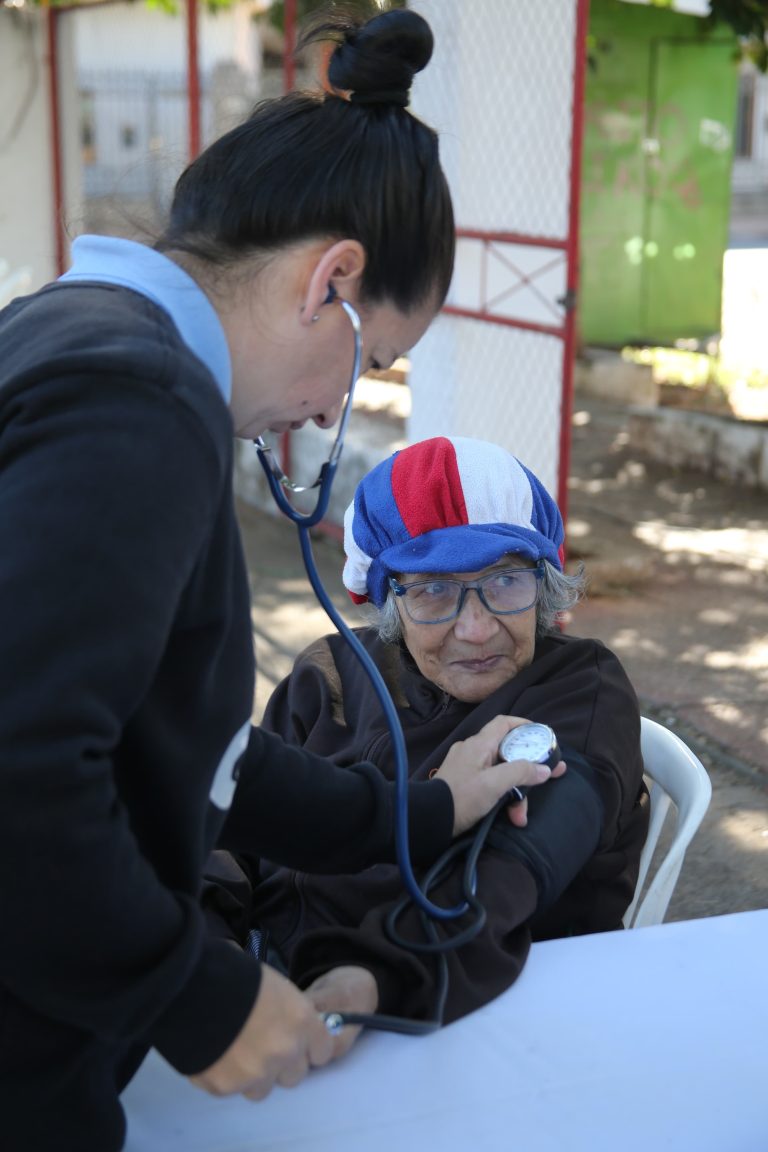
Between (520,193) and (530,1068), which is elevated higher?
(520,193)

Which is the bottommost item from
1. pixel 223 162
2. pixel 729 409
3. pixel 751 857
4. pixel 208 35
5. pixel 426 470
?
pixel 751 857

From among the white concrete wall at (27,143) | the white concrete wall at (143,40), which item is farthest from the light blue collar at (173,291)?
the white concrete wall at (143,40)

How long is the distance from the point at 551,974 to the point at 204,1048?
0.50 metres

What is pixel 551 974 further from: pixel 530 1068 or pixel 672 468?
pixel 672 468

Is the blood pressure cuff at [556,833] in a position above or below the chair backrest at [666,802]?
above

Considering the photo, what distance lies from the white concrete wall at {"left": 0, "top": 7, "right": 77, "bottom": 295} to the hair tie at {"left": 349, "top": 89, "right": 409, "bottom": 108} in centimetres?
964

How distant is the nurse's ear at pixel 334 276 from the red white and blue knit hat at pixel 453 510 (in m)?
0.84

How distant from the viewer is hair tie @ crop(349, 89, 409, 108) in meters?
1.28

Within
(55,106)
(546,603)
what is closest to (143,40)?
(55,106)

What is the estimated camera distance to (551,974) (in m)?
1.51

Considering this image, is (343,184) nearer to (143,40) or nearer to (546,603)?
(546,603)

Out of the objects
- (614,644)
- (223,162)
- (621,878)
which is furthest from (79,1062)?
(614,644)

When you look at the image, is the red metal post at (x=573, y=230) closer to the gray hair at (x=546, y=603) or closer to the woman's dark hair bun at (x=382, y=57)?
the gray hair at (x=546, y=603)

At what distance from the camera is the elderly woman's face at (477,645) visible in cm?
210
